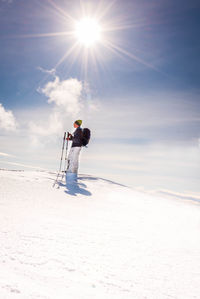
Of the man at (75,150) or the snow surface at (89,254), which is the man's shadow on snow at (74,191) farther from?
the man at (75,150)

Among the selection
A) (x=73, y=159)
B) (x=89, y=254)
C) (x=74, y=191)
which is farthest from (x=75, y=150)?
(x=89, y=254)

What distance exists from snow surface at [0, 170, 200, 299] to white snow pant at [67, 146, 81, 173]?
5376mm

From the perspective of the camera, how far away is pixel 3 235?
306cm

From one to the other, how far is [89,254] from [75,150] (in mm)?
8425

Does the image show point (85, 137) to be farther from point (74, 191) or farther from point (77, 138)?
point (74, 191)

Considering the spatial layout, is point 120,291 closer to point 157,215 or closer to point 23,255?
point 23,255

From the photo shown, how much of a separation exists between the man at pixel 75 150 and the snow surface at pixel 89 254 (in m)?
5.38

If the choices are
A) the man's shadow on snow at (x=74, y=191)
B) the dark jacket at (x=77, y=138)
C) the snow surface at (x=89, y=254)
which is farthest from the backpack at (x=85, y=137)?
the snow surface at (x=89, y=254)

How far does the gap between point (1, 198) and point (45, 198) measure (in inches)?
46.2

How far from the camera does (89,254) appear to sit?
118 inches

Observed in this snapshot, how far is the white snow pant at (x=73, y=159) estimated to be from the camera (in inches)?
431

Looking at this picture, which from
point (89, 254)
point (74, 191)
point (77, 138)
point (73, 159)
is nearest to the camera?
point (89, 254)

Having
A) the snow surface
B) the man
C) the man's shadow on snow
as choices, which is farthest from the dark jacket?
the snow surface

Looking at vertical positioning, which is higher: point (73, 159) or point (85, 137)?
point (85, 137)
